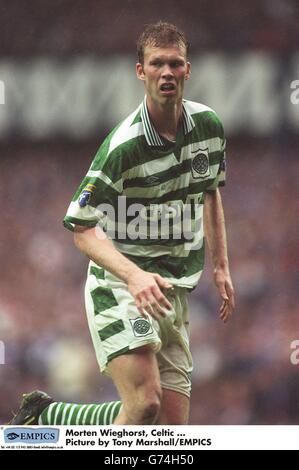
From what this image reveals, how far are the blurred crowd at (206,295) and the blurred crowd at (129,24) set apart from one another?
0.54 m

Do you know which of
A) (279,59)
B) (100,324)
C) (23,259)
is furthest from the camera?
(23,259)

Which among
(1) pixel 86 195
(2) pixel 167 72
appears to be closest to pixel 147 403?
(1) pixel 86 195

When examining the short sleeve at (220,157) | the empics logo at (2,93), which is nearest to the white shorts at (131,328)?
the short sleeve at (220,157)

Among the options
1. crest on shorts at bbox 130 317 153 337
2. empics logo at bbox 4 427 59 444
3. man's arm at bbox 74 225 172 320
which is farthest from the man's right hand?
empics logo at bbox 4 427 59 444

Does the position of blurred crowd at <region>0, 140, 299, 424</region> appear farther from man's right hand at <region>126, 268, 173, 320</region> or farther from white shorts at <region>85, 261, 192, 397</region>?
man's right hand at <region>126, 268, 173, 320</region>

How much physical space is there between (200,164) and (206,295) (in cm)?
138

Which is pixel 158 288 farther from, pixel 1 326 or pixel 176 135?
pixel 1 326

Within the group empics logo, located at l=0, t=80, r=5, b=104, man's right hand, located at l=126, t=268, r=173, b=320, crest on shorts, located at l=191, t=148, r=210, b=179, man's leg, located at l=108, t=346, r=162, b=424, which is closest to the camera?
man's right hand, located at l=126, t=268, r=173, b=320

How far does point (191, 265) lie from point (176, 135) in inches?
22.6

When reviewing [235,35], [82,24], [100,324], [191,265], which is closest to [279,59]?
[235,35]

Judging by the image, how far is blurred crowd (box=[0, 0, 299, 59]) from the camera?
572cm

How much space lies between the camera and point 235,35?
229 inches

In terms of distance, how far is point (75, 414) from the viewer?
5.17 m

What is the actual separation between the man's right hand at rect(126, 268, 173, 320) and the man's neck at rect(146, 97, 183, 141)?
0.74 metres
